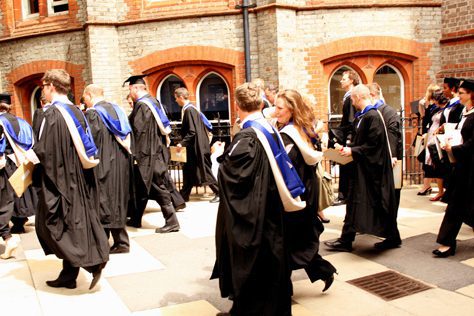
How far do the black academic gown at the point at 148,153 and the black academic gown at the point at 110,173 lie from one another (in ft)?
2.50

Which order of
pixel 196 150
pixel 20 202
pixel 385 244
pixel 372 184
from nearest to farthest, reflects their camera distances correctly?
pixel 372 184, pixel 385 244, pixel 20 202, pixel 196 150

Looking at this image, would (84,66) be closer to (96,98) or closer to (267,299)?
(96,98)

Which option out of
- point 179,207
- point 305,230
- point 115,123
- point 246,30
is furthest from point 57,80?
point 246,30

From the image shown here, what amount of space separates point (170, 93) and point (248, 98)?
9839 mm

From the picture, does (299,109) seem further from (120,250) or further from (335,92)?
(335,92)

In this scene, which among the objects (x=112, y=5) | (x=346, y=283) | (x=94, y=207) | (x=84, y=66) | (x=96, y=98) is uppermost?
(x=112, y=5)

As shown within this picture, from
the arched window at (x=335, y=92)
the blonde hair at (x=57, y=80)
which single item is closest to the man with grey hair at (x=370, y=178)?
the blonde hair at (x=57, y=80)

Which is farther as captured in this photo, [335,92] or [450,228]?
[335,92]

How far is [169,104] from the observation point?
13570mm

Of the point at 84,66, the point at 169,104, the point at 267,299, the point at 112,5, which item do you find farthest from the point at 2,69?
the point at 267,299

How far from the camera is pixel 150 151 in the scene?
723 centimetres

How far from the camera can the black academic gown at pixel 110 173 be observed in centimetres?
604

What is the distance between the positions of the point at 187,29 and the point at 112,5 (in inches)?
79.6

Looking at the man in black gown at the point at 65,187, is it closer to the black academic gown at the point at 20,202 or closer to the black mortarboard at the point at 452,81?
the black academic gown at the point at 20,202
